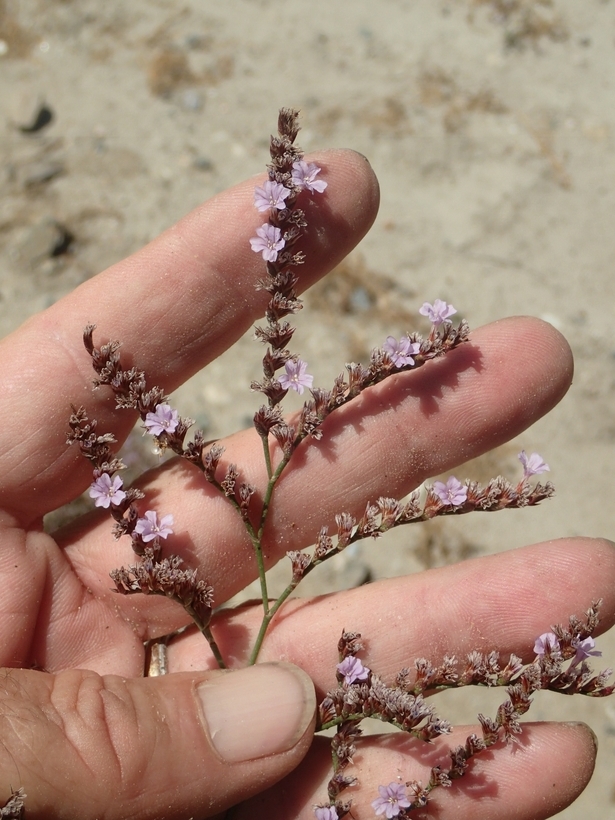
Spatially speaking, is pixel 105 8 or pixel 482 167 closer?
pixel 482 167

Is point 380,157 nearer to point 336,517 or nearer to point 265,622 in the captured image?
point 336,517

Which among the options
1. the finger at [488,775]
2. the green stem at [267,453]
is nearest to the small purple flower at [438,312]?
the green stem at [267,453]

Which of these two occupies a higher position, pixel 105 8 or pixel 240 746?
pixel 105 8

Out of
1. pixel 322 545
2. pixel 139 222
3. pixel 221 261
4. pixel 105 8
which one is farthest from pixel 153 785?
pixel 105 8

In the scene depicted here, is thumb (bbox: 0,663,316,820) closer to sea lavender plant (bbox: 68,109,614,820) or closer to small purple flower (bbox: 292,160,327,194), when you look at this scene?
sea lavender plant (bbox: 68,109,614,820)

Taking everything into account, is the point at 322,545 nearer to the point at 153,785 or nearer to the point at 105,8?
the point at 153,785

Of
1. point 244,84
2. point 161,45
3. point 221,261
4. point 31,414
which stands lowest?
point 31,414

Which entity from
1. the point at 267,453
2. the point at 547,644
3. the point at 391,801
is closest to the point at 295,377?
the point at 267,453
